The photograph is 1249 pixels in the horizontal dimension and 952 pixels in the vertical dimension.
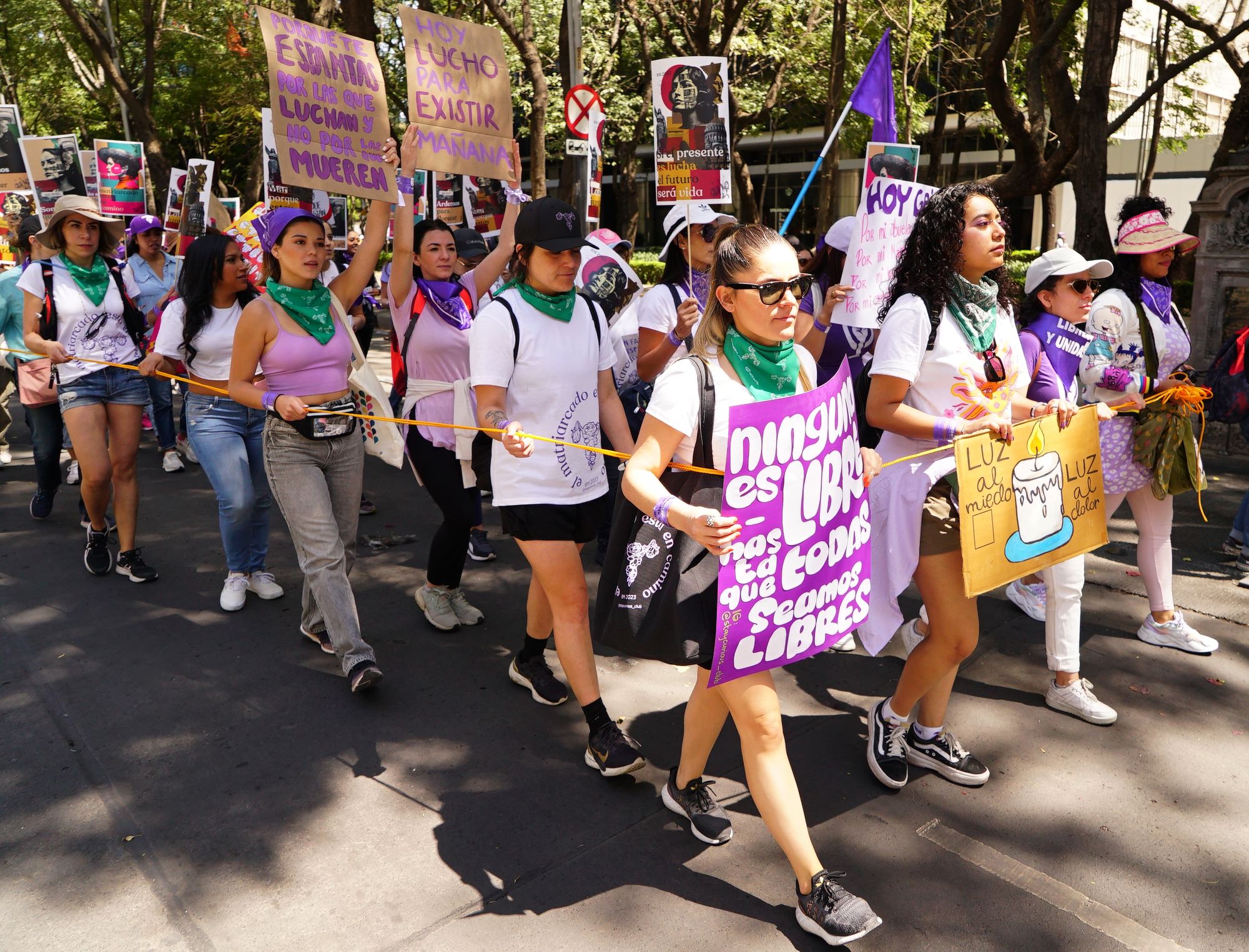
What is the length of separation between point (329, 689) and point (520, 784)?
1223 mm

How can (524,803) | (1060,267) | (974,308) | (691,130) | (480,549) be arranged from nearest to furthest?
(974,308), (524,803), (1060,267), (691,130), (480,549)

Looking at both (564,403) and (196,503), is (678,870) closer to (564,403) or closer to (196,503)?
(564,403)

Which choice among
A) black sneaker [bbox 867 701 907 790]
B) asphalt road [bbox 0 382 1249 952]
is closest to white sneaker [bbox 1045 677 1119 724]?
asphalt road [bbox 0 382 1249 952]

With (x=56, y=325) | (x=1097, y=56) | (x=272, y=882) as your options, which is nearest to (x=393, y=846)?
(x=272, y=882)

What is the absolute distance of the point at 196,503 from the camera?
7562 mm

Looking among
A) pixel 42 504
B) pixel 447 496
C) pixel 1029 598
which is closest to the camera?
pixel 447 496

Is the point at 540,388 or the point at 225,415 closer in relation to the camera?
the point at 540,388

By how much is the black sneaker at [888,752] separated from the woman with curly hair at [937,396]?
0.04m

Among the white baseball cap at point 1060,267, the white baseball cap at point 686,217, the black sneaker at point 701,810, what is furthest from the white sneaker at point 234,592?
the white baseball cap at point 1060,267

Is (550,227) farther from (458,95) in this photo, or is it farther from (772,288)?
(458,95)

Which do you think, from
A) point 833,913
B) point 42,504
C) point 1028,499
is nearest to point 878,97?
point 1028,499

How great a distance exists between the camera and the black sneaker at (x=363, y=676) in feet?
14.0

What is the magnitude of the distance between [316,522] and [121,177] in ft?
23.0

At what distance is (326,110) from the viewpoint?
15.7 feet
